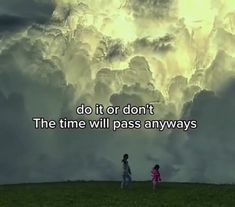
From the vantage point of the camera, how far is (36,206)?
49.9 meters

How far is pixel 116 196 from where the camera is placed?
53531 millimetres

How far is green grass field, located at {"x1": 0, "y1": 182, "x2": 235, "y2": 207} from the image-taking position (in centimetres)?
4975

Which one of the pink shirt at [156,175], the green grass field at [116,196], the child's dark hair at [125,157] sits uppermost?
the child's dark hair at [125,157]

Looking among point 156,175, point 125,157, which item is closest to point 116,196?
point 125,157

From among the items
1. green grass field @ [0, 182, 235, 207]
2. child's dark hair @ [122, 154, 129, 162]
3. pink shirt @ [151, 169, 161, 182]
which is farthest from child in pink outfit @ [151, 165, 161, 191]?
child's dark hair @ [122, 154, 129, 162]

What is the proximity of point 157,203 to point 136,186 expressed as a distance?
12.3 metres

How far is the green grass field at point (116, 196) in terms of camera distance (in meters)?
49.8

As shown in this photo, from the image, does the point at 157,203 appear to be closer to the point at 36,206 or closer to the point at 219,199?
the point at 219,199

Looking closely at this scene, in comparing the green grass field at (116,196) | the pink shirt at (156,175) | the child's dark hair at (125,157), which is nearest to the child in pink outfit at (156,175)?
the pink shirt at (156,175)

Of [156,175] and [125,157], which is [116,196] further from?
[156,175]

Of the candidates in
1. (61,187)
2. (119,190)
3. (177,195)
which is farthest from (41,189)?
(177,195)

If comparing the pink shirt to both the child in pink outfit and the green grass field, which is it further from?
the green grass field

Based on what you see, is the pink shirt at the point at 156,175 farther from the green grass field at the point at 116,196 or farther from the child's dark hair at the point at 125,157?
the child's dark hair at the point at 125,157

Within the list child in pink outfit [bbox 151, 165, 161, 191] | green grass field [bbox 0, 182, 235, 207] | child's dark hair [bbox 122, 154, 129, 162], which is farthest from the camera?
child in pink outfit [bbox 151, 165, 161, 191]
